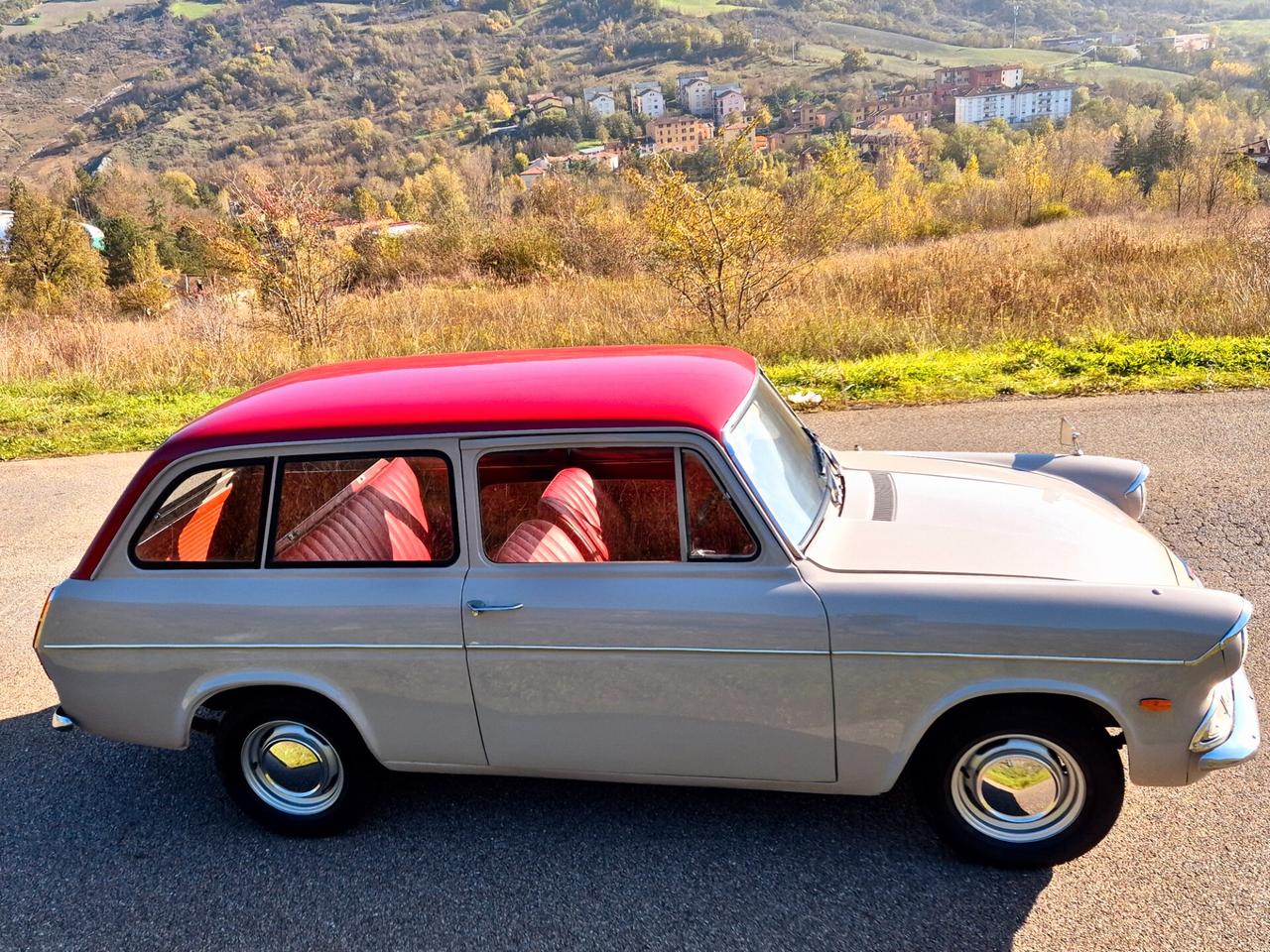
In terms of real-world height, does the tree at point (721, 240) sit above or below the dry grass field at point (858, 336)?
above

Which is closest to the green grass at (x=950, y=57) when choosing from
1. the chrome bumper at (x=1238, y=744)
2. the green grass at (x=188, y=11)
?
the green grass at (x=188, y=11)

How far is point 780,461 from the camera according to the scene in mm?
3367

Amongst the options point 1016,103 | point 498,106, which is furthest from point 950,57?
point 498,106

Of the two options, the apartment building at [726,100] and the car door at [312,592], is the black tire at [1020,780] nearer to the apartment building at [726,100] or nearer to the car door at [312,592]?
the car door at [312,592]

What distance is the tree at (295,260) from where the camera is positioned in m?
13.5

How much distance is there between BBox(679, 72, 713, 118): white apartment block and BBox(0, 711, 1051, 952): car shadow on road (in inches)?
5853

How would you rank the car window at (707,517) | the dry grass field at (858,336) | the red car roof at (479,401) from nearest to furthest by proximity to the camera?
1. the car window at (707,517)
2. the red car roof at (479,401)
3. the dry grass field at (858,336)

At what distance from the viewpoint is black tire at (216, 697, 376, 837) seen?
11.1ft

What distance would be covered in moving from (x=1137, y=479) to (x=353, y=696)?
3323mm

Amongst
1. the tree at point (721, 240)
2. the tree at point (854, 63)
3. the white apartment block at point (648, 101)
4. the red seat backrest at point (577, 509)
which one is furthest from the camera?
the tree at point (854, 63)

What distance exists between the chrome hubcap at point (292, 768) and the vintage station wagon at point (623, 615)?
11 millimetres

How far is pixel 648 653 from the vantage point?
3043mm

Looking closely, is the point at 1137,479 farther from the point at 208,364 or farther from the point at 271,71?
the point at 271,71

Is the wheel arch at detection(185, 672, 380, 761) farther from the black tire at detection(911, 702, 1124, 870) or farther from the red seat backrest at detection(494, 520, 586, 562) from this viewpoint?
the black tire at detection(911, 702, 1124, 870)
